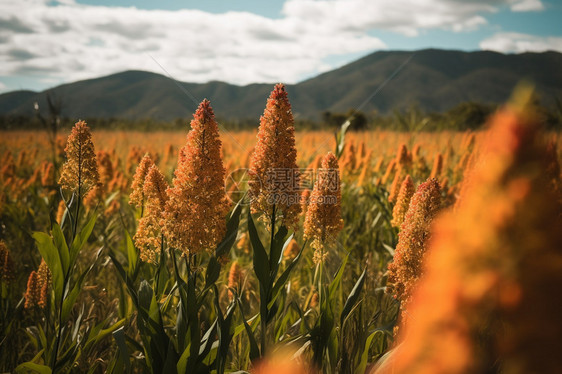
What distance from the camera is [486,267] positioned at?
41cm

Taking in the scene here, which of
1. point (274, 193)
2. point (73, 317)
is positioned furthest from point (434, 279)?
point (73, 317)

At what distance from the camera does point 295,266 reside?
2723mm

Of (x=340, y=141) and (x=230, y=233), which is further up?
(x=340, y=141)

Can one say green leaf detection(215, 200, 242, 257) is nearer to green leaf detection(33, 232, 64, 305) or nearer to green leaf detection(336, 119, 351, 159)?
green leaf detection(33, 232, 64, 305)

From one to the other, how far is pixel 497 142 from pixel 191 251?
1.45 m

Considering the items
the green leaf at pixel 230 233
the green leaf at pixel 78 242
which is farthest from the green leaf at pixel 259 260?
the green leaf at pixel 78 242

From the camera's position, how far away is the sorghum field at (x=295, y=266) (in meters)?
0.41

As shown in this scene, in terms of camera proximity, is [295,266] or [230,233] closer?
[230,233]

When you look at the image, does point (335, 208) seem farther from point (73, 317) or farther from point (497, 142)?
point (73, 317)

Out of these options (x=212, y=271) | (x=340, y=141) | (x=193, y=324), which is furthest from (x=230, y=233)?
(x=340, y=141)

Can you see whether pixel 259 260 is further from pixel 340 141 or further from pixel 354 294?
pixel 340 141

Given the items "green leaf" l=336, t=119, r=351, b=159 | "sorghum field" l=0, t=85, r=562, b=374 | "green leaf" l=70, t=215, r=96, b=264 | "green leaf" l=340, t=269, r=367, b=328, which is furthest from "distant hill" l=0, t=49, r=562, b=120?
"green leaf" l=340, t=269, r=367, b=328

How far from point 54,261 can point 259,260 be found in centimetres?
119

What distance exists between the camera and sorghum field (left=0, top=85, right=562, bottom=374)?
41cm
